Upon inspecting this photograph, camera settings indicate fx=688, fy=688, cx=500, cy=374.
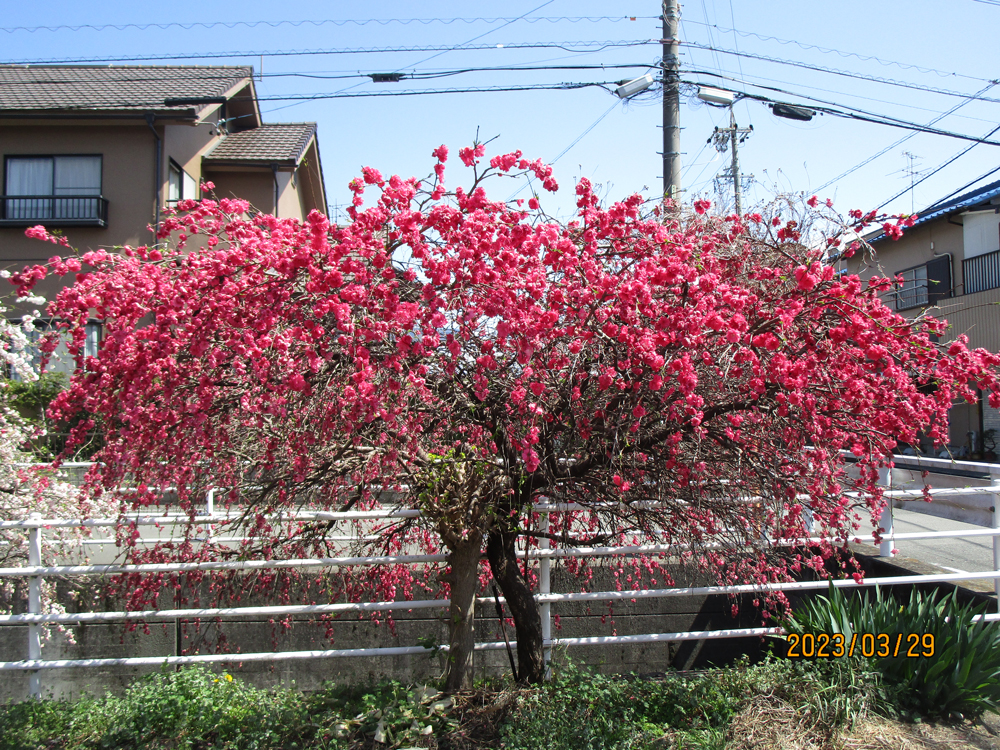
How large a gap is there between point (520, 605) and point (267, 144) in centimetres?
1680

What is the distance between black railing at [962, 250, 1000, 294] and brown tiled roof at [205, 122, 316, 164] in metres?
18.6

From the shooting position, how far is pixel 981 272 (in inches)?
754

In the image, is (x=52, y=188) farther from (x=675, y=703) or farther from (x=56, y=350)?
(x=675, y=703)

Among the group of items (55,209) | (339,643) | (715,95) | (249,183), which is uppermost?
(249,183)

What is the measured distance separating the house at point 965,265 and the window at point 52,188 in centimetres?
1846

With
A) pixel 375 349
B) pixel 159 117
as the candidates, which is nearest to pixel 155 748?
pixel 375 349

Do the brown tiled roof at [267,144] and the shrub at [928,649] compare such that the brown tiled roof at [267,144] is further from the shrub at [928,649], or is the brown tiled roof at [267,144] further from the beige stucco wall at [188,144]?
the shrub at [928,649]

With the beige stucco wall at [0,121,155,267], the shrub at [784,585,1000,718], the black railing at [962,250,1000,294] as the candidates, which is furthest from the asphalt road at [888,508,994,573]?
the beige stucco wall at [0,121,155,267]

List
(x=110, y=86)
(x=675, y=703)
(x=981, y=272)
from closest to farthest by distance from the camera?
(x=675, y=703), (x=110, y=86), (x=981, y=272)

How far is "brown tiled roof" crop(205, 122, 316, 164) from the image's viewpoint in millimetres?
17156

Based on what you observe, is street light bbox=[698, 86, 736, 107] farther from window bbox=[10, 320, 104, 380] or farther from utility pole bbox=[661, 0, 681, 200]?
window bbox=[10, 320, 104, 380]

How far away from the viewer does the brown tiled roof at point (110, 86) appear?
14734 mm
